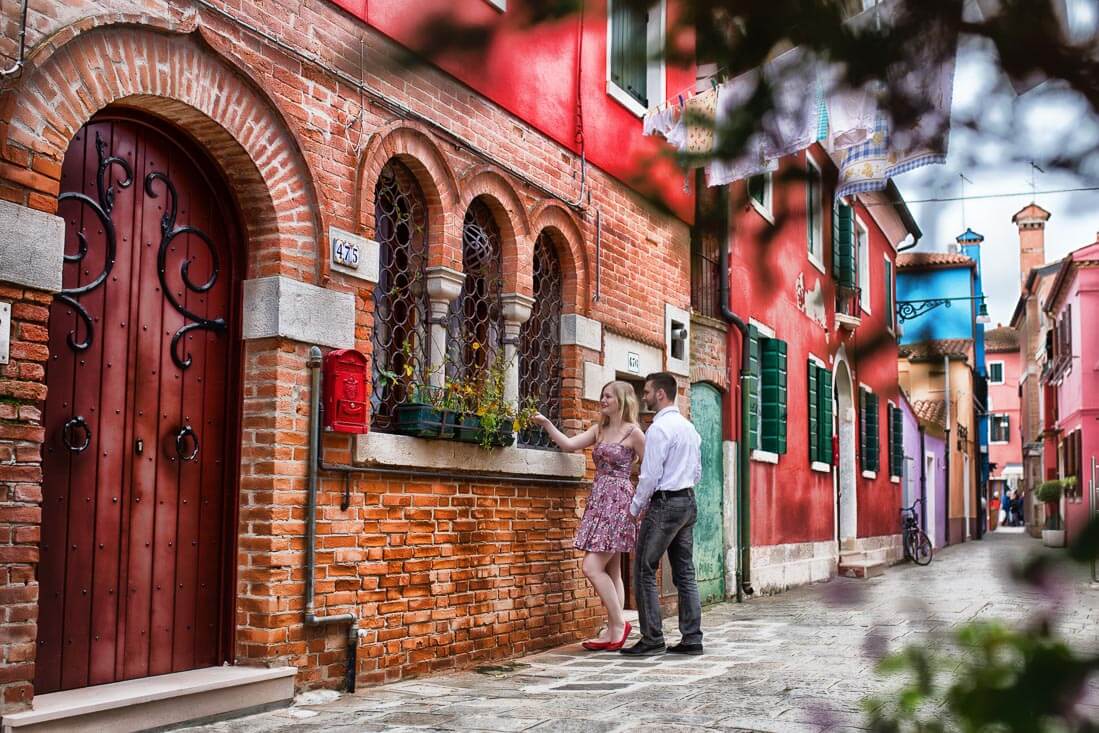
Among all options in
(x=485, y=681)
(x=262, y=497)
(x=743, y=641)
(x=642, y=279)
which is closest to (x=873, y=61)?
(x=262, y=497)

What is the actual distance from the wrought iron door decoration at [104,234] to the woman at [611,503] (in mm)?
3105

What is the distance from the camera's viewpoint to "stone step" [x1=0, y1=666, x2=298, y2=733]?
4.51 m

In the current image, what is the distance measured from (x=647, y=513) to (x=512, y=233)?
200 cm

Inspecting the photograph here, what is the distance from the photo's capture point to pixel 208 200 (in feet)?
19.4

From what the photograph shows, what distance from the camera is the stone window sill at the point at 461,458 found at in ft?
21.0

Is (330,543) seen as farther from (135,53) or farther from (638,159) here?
(638,159)

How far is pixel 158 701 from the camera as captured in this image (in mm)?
4977

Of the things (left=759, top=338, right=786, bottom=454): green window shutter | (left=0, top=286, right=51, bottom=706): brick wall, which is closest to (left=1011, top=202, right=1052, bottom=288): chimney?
(left=0, top=286, right=51, bottom=706): brick wall

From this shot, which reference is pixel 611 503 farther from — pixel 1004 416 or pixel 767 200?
pixel 1004 416

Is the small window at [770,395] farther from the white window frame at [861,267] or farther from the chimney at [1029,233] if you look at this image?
the chimney at [1029,233]

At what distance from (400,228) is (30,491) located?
3.12 meters

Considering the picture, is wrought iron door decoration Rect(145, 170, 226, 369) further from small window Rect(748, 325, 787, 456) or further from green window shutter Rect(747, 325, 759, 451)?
small window Rect(748, 325, 787, 456)

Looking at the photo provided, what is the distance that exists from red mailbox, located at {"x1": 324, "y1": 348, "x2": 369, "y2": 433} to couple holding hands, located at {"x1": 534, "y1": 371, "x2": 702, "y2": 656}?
6.21ft

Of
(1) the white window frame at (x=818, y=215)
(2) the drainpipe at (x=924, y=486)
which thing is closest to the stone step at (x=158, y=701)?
(1) the white window frame at (x=818, y=215)
